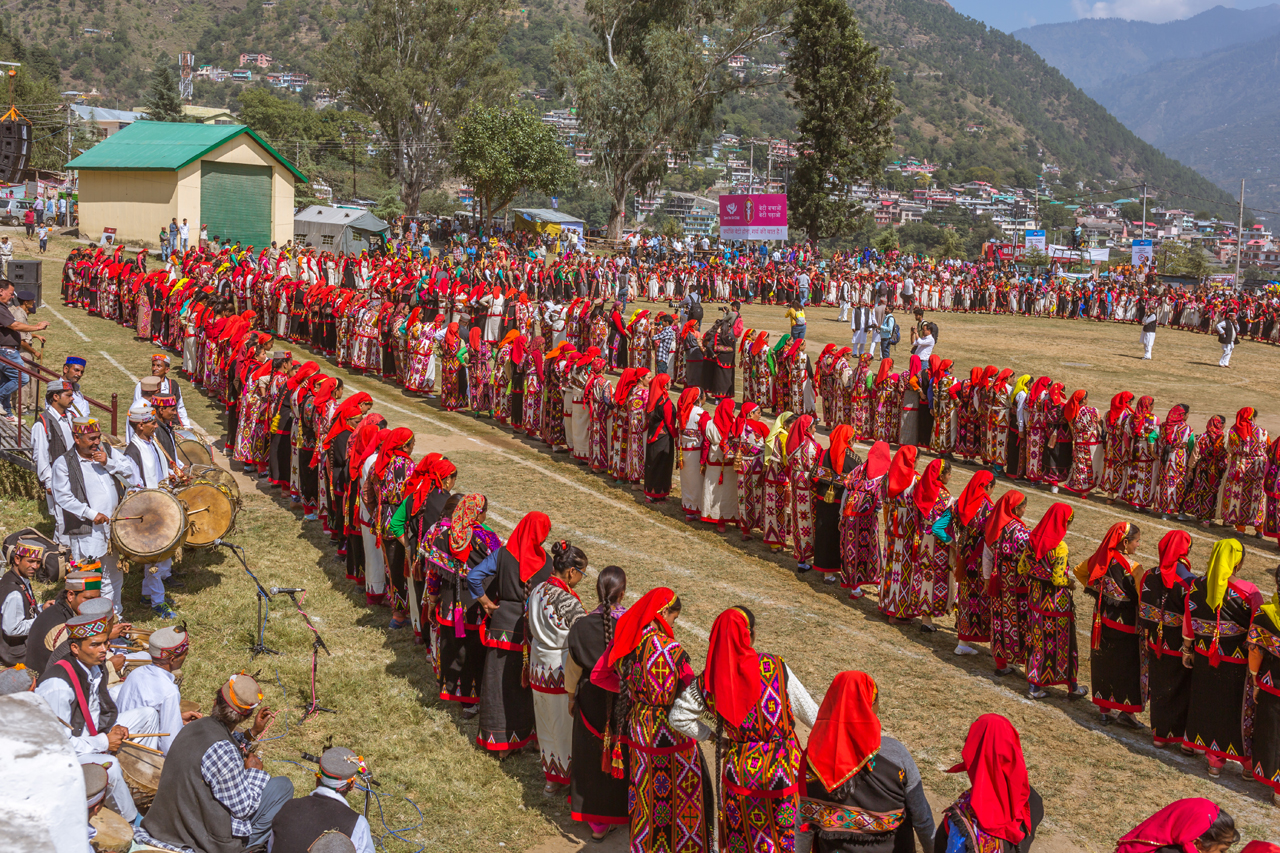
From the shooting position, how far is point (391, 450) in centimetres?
842

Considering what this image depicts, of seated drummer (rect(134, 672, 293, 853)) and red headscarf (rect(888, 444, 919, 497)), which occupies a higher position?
red headscarf (rect(888, 444, 919, 497))

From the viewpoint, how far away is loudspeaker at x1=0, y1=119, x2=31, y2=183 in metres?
18.1

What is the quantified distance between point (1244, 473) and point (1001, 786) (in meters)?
10.0

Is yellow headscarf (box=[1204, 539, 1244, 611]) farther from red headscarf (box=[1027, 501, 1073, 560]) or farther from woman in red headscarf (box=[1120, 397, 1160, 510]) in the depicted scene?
woman in red headscarf (box=[1120, 397, 1160, 510])

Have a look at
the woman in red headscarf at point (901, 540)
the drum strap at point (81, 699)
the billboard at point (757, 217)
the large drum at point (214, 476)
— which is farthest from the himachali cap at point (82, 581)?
the billboard at point (757, 217)

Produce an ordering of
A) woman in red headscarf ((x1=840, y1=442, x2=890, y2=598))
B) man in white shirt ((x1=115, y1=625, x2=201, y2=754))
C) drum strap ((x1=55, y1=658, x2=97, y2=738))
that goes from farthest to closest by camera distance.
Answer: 1. woman in red headscarf ((x1=840, y1=442, x2=890, y2=598))
2. man in white shirt ((x1=115, y1=625, x2=201, y2=754))
3. drum strap ((x1=55, y1=658, x2=97, y2=738))

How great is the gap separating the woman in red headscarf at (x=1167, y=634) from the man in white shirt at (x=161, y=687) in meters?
6.25

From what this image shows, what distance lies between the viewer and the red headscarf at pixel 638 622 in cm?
524

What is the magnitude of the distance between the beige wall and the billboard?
17.1 m

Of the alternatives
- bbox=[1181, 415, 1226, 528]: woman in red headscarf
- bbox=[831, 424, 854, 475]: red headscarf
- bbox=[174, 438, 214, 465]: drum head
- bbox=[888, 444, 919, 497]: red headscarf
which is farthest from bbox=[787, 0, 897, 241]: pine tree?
bbox=[174, 438, 214, 465]: drum head

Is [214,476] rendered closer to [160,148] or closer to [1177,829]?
[1177,829]

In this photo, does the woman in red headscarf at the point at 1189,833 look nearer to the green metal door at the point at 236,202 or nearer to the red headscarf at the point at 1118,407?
the red headscarf at the point at 1118,407

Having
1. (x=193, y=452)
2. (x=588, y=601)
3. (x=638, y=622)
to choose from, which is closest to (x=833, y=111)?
(x=193, y=452)

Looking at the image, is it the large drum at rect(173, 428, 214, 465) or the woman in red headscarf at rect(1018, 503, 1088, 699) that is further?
the large drum at rect(173, 428, 214, 465)
